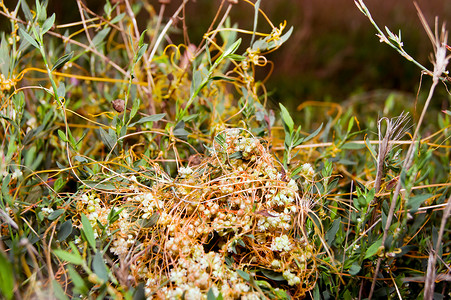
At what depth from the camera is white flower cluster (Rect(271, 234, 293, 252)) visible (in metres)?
0.64

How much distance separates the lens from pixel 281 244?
2.09 ft

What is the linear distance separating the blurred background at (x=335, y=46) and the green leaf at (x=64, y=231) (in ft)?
5.13

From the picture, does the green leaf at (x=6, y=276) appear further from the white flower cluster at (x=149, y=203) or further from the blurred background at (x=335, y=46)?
the blurred background at (x=335, y=46)

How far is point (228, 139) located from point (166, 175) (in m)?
0.15

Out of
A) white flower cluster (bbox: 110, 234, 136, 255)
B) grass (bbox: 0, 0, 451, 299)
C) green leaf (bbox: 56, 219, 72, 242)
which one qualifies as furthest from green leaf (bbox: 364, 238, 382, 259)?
green leaf (bbox: 56, 219, 72, 242)

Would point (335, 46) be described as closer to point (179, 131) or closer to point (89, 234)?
point (179, 131)

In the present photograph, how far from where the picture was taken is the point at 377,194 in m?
0.68

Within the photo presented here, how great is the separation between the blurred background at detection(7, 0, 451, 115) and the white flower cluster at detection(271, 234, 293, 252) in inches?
58.3

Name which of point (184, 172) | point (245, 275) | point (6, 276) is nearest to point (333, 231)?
point (245, 275)

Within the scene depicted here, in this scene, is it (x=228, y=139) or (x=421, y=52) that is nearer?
(x=228, y=139)

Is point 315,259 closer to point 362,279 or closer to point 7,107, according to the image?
point 362,279

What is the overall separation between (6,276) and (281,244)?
0.41m

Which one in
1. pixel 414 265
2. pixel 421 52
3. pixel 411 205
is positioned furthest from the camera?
pixel 421 52

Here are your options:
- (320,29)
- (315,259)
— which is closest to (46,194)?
(315,259)
